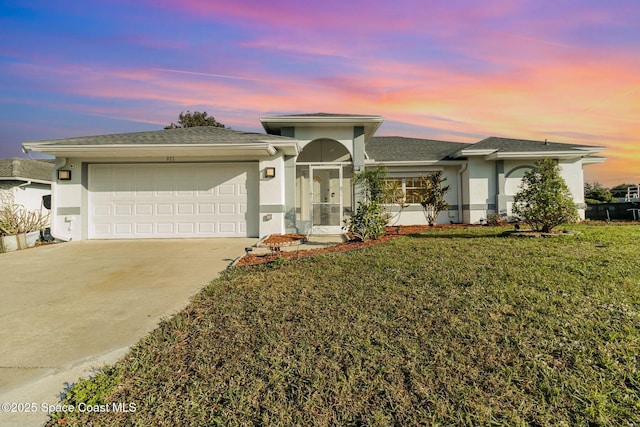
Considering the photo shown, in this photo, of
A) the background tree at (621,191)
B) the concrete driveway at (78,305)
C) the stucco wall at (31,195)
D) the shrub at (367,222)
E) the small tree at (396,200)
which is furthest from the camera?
the background tree at (621,191)

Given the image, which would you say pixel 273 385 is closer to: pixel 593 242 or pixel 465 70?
pixel 593 242

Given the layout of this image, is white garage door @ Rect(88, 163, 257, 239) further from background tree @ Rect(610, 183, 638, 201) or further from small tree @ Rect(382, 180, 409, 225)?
background tree @ Rect(610, 183, 638, 201)

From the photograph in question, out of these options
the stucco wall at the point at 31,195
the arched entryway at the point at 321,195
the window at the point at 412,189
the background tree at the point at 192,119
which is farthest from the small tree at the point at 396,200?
the background tree at the point at 192,119

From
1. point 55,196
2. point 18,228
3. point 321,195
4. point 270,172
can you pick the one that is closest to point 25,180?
point 55,196

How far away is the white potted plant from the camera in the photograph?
9.23 m

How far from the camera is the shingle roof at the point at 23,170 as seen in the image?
636 inches

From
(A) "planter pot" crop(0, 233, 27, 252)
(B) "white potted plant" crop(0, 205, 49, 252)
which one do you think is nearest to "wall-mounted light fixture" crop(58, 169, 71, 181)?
(B) "white potted plant" crop(0, 205, 49, 252)

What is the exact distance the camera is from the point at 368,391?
2.38 meters

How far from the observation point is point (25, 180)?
Result: 16375mm

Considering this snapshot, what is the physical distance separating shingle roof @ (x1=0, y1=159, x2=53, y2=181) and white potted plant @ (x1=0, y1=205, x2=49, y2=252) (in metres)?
8.11

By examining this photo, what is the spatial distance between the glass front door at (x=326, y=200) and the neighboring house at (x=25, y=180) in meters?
13.9

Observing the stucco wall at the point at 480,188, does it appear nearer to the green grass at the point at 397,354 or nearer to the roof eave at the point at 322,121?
the roof eave at the point at 322,121

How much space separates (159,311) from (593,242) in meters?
9.50

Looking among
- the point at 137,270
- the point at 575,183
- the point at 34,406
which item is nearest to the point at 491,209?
the point at 575,183
